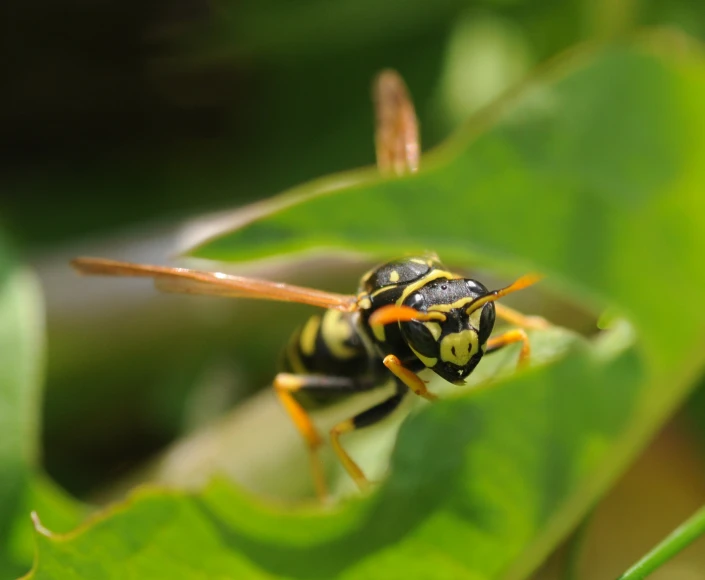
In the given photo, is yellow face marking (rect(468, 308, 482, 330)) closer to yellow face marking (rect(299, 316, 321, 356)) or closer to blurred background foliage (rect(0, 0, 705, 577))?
yellow face marking (rect(299, 316, 321, 356))

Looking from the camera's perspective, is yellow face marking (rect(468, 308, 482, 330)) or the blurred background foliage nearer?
yellow face marking (rect(468, 308, 482, 330))

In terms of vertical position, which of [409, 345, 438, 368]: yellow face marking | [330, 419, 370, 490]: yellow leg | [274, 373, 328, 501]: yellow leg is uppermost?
[409, 345, 438, 368]: yellow face marking

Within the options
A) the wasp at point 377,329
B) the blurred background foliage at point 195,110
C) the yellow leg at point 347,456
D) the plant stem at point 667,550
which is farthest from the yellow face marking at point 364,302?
the blurred background foliage at point 195,110

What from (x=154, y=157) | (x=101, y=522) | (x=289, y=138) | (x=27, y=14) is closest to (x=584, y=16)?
(x=289, y=138)

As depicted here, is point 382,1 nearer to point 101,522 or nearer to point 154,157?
point 154,157

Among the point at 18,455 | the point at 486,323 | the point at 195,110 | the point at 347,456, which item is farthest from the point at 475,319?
the point at 195,110

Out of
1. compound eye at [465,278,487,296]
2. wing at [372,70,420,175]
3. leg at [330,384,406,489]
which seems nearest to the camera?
compound eye at [465,278,487,296]

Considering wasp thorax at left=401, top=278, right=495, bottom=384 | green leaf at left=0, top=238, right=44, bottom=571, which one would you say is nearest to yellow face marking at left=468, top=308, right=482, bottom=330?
wasp thorax at left=401, top=278, right=495, bottom=384
